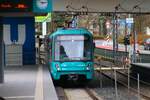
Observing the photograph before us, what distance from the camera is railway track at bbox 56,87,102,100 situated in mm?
23078

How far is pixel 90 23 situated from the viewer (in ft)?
324

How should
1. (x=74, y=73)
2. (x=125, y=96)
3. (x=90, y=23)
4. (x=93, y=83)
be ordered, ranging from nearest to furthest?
(x=125, y=96) < (x=74, y=73) < (x=93, y=83) < (x=90, y=23)

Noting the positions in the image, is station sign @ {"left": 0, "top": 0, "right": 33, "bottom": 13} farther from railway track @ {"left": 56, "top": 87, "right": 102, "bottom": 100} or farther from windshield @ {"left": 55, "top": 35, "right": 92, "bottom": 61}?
windshield @ {"left": 55, "top": 35, "right": 92, "bottom": 61}

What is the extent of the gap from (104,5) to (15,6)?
2168cm

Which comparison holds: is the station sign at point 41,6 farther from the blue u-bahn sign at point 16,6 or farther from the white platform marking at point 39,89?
the white platform marking at point 39,89

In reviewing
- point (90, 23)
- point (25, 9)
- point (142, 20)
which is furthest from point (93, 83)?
point (90, 23)

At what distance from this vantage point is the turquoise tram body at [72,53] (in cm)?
2677

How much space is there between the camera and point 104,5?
3697 centimetres

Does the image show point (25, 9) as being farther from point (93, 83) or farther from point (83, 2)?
point (83, 2)

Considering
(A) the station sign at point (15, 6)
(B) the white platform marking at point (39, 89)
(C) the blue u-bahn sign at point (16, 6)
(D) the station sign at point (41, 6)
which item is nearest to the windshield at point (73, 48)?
(B) the white platform marking at point (39, 89)

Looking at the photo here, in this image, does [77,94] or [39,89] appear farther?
[77,94]

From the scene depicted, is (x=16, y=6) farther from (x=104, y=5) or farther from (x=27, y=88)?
(x=104, y=5)

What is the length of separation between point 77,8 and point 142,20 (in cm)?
5264

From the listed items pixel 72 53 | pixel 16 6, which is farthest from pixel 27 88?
pixel 72 53
